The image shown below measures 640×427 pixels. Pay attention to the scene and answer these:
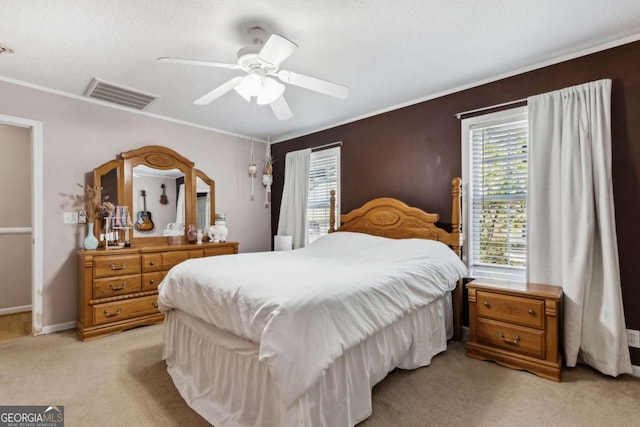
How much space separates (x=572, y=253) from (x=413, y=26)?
203 cm

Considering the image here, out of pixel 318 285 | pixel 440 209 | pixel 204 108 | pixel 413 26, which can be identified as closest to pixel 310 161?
pixel 204 108

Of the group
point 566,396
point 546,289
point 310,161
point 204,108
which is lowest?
point 566,396

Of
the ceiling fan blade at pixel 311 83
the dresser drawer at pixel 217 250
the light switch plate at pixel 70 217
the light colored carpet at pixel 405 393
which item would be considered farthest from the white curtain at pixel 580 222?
the light switch plate at pixel 70 217

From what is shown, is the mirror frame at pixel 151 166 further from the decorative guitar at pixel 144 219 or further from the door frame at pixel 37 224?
the door frame at pixel 37 224

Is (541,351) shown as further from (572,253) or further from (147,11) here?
(147,11)

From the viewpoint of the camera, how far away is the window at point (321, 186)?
13.9 feet

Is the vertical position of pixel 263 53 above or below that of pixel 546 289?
above

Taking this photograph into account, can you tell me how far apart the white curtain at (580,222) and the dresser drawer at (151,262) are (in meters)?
3.66

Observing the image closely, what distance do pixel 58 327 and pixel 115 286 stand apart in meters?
0.73

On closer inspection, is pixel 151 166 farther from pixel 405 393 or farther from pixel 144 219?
pixel 405 393

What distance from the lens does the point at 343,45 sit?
2.30 m

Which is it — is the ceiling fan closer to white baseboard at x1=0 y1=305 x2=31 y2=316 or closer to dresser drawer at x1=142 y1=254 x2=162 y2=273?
dresser drawer at x1=142 y1=254 x2=162 y2=273

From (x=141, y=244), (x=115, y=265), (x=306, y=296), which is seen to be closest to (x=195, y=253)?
(x=141, y=244)

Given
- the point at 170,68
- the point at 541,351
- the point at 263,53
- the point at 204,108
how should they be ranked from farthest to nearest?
the point at 204,108 < the point at 170,68 < the point at 541,351 < the point at 263,53
